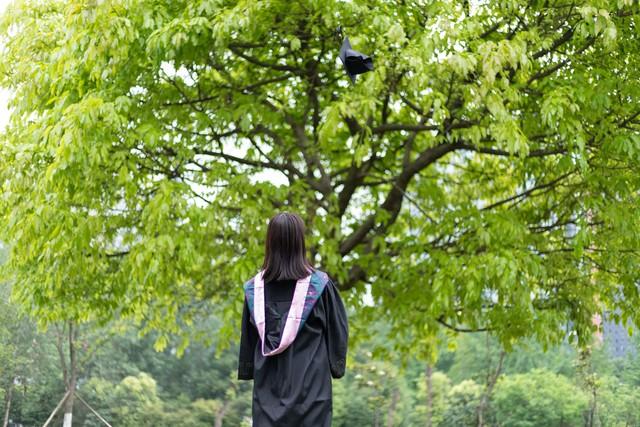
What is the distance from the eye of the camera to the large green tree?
→ 21.3 ft

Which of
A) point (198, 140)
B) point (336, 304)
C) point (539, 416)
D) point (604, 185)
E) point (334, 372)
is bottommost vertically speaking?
point (334, 372)

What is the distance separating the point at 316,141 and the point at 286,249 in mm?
5565

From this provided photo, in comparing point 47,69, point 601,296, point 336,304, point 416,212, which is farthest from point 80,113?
point 416,212

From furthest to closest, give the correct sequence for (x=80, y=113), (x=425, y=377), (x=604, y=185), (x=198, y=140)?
(x=425, y=377) < (x=198, y=140) < (x=604, y=185) < (x=80, y=113)

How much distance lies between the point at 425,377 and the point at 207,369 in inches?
193

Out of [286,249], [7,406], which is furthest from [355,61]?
[7,406]

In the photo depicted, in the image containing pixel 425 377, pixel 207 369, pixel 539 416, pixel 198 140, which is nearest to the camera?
pixel 198 140

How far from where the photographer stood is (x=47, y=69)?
7289 mm

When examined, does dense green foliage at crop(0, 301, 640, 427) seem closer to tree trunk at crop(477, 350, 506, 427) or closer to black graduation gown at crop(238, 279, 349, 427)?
tree trunk at crop(477, 350, 506, 427)

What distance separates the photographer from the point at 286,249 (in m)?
3.36

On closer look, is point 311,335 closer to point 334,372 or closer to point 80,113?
point 334,372

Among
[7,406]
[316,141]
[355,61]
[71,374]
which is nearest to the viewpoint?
[355,61]

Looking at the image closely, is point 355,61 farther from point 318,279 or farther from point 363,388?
point 363,388

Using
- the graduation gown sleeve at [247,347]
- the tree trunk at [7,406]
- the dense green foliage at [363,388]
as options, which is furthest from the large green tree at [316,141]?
the tree trunk at [7,406]
